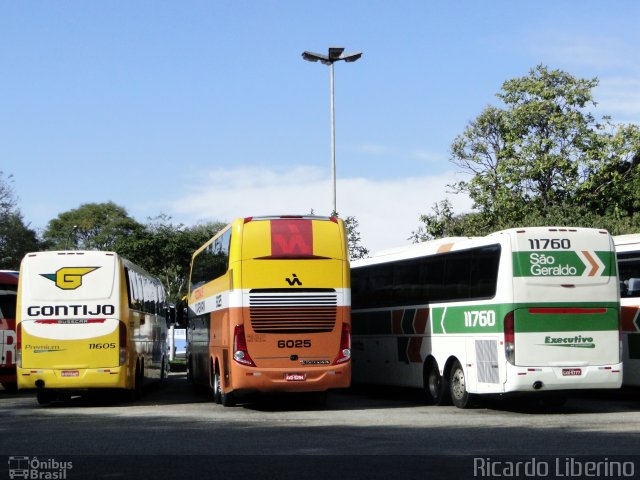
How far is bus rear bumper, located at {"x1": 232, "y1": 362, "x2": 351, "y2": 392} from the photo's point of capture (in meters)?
21.1

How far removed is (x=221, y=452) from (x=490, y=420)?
613 centimetres

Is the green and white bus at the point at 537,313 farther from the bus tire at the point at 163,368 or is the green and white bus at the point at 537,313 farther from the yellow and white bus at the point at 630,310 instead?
the bus tire at the point at 163,368

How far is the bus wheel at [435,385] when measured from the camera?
72.5 feet

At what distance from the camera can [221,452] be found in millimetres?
13516

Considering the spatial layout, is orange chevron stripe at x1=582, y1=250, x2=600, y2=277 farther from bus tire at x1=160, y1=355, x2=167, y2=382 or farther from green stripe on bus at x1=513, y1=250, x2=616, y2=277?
bus tire at x1=160, y1=355, x2=167, y2=382

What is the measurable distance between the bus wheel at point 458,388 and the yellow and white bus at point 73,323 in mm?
6533

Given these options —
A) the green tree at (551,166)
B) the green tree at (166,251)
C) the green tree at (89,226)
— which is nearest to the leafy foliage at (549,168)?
the green tree at (551,166)

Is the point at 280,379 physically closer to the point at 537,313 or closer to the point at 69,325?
the point at 69,325

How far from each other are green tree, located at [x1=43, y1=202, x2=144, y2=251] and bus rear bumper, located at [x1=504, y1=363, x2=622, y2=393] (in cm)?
9374

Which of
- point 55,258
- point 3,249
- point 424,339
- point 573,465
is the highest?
point 3,249

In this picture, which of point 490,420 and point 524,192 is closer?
point 490,420

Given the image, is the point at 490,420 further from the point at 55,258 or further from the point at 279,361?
the point at 55,258

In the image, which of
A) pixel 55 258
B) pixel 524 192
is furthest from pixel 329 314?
pixel 524 192

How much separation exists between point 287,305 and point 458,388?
3.53 meters
